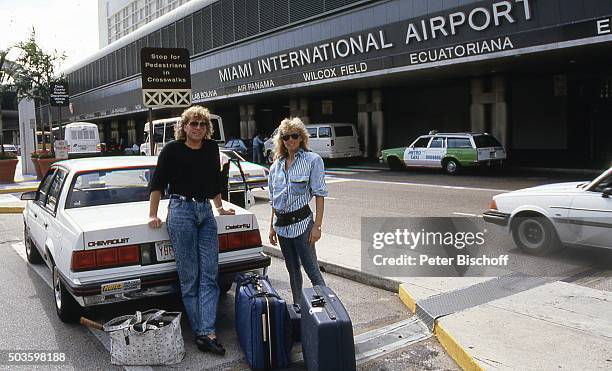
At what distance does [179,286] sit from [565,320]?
10.8 ft

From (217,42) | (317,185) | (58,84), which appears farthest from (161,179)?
(217,42)

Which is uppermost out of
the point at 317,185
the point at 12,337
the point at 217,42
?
the point at 217,42

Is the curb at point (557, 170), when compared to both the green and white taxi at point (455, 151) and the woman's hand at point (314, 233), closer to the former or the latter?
the green and white taxi at point (455, 151)

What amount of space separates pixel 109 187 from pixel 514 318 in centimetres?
416

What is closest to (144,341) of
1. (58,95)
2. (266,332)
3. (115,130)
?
(266,332)

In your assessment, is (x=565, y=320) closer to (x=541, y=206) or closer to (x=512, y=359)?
(x=512, y=359)

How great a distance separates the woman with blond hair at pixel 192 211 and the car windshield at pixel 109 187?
126 centimetres

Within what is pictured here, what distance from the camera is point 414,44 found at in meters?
21.8

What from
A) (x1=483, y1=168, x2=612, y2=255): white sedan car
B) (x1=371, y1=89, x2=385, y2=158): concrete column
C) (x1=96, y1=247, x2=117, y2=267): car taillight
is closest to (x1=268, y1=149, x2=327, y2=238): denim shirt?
(x1=96, y1=247, x2=117, y2=267): car taillight

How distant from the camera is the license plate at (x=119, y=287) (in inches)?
186

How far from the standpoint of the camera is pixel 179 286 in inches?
198

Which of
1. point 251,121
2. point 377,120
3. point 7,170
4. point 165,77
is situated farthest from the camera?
point 251,121

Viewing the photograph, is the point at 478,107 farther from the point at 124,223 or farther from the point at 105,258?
the point at 105,258

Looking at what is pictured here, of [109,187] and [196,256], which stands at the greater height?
[109,187]
